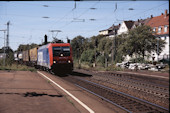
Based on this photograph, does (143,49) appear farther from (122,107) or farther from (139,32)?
(122,107)

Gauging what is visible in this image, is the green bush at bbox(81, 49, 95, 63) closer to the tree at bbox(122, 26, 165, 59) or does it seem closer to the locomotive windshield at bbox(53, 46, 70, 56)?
the tree at bbox(122, 26, 165, 59)

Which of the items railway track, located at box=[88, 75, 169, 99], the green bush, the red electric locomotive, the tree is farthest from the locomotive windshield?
the green bush

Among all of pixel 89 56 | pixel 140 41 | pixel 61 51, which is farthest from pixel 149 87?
pixel 89 56

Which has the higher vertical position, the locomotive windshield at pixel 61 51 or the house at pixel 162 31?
the house at pixel 162 31

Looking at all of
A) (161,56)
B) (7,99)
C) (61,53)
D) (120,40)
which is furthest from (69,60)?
(120,40)

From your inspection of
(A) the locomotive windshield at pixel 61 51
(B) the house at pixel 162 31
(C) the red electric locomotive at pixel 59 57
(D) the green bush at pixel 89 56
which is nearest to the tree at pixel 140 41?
(B) the house at pixel 162 31

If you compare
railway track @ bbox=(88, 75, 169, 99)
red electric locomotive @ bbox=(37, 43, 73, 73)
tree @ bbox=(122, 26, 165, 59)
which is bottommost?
railway track @ bbox=(88, 75, 169, 99)

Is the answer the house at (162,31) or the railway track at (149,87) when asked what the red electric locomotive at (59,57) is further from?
the house at (162,31)

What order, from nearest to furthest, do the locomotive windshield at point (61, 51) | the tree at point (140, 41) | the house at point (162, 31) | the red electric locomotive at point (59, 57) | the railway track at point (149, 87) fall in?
Answer: the railway track at point (149, 87), the red electric locomotive at point (59, 57), the locomotive windshield at point (61, 51), the tree at point (140, 41), the house at point (162, 31)

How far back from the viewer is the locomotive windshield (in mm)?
21641

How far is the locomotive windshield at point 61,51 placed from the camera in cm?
2164

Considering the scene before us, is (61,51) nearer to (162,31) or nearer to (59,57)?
(59,57)

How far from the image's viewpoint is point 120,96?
11.9 meters

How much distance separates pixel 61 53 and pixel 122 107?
522 inches
